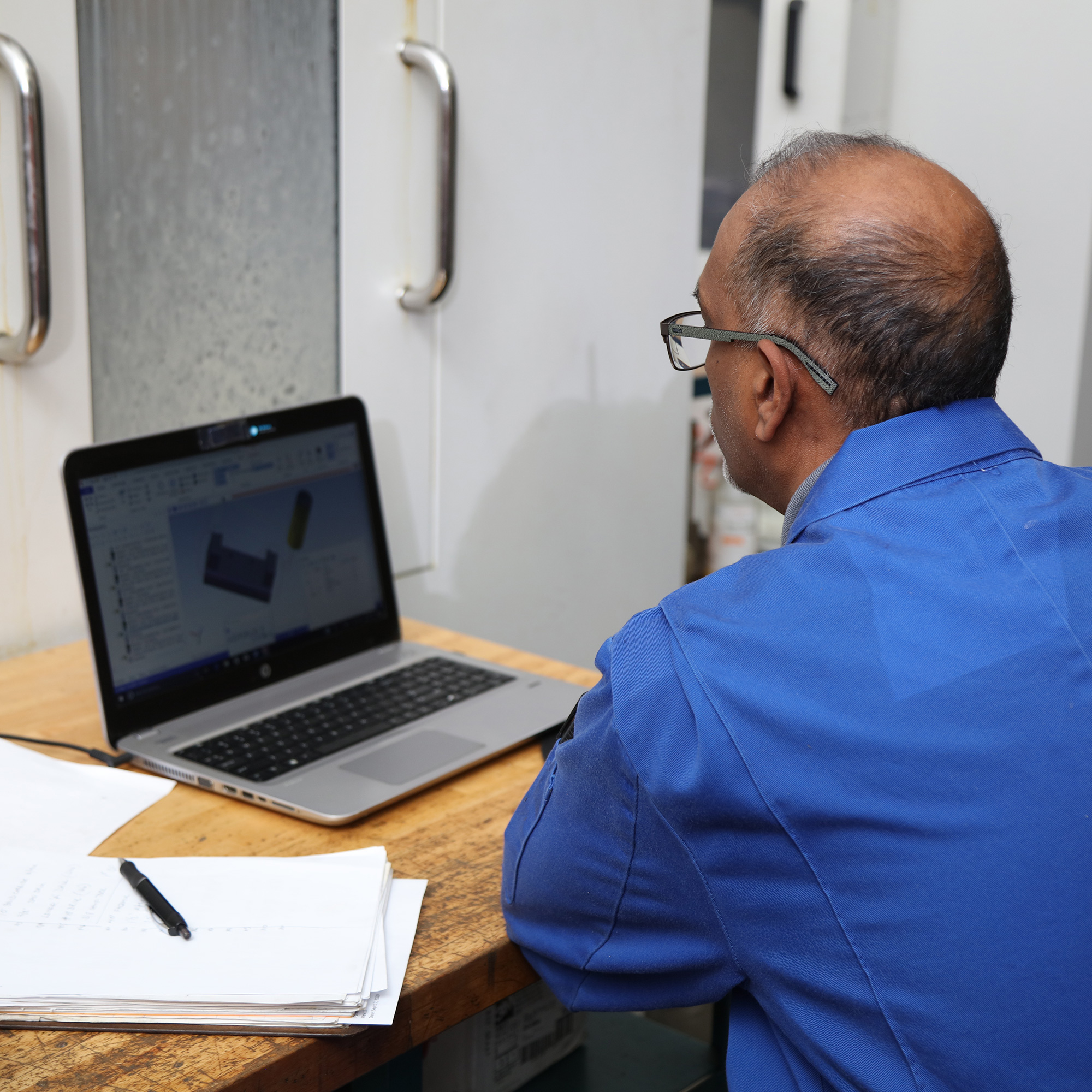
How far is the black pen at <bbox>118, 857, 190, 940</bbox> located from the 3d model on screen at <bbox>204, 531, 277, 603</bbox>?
0.37 m

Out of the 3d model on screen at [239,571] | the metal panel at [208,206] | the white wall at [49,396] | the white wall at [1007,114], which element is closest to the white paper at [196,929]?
the 3d model on screen at [239,571]

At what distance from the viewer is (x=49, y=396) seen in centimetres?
122

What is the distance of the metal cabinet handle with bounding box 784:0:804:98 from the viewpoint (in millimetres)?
2412

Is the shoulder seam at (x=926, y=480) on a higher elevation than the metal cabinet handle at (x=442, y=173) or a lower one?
lower

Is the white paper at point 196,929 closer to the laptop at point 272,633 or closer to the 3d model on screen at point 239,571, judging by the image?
the laptop at point 272,633

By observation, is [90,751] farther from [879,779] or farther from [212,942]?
[879,779]

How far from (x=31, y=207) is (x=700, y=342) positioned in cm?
68

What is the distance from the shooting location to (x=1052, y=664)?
61 cm

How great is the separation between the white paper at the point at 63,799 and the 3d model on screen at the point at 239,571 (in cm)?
22

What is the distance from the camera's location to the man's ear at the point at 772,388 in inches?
30.5

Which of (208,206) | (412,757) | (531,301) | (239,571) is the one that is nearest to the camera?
(412,757)

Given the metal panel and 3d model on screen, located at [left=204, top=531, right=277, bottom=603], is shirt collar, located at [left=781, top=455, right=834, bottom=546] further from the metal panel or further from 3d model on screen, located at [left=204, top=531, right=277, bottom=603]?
the metal panel

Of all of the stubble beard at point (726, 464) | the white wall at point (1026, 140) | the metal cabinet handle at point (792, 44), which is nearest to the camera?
the stubble beard at point (726, 464)

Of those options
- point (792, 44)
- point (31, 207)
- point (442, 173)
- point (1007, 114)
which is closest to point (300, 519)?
point (31, 207)
